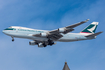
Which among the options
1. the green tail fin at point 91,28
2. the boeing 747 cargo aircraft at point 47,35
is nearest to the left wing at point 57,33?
the boeing 747 cargo aircraft at point 47,35

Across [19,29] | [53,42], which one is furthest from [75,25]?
[19,29]

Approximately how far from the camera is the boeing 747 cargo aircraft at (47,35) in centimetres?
6059

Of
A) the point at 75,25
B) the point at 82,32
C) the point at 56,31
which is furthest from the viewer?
the point at 82,32

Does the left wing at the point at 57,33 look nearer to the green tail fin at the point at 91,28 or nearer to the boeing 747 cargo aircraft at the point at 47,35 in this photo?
the boeing 747 cargo aircraft at the point at 47,35

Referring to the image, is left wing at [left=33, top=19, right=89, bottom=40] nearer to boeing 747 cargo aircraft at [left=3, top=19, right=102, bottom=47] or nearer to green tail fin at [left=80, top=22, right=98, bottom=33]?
boeing 747 cargo aircraft at [left=3, top=19, right=102, bottom=47]

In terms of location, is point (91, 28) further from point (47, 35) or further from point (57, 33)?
point (47, 35)

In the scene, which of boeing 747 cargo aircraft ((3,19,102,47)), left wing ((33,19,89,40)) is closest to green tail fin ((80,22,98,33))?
boeing 747 cargo aircraft ((3,19,102,47))

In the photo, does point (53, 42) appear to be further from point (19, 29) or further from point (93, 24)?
point (93, 24)

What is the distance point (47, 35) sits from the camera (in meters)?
62.3

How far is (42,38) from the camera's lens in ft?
208

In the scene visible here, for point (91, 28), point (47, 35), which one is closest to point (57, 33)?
point (47, 35)

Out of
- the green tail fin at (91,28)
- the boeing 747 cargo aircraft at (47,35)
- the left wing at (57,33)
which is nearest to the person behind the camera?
the left wing at (57,33)

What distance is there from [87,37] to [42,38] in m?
15.9

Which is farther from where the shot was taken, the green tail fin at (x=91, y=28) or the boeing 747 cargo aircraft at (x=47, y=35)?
the green tail fin at (x=91, y=28)
